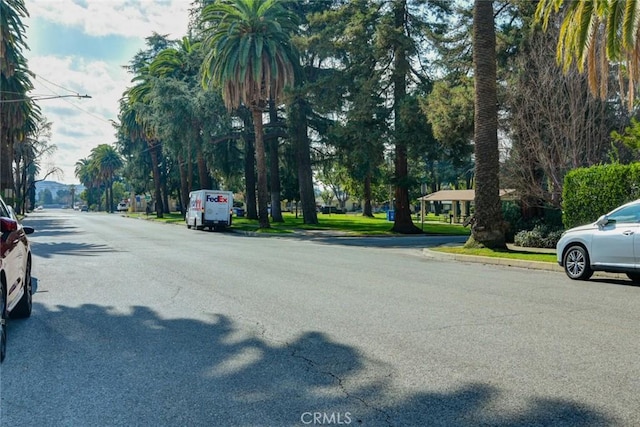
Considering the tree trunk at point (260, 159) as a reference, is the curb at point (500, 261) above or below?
below

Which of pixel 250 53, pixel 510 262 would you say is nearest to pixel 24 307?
pixel 510 262

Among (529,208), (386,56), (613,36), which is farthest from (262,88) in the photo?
(613,36)

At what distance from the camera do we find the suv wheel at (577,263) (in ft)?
38.2

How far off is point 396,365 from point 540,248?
662 inches

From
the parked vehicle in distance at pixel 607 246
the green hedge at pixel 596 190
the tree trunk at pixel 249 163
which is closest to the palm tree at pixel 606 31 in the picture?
the green hedge at pixel 596 190

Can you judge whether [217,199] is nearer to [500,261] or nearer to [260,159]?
[260,159]

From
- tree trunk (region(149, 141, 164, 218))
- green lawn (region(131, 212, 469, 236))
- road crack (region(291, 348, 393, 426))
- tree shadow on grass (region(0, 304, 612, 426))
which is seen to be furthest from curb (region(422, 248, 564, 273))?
tree trunk (region(149, 141, 164, 218))

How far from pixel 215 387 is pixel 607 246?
9.36 meters

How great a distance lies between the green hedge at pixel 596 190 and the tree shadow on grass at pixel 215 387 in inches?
509

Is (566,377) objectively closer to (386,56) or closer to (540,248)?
(540,248)

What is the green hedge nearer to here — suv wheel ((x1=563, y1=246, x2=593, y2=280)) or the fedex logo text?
suv wheel ((x1=563, y1=246, x2=593, y2=280))

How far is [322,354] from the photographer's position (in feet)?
18.7

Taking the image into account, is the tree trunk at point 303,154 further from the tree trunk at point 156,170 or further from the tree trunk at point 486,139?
the tree trunk at point 156,170

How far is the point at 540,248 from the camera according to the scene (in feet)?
66.7
